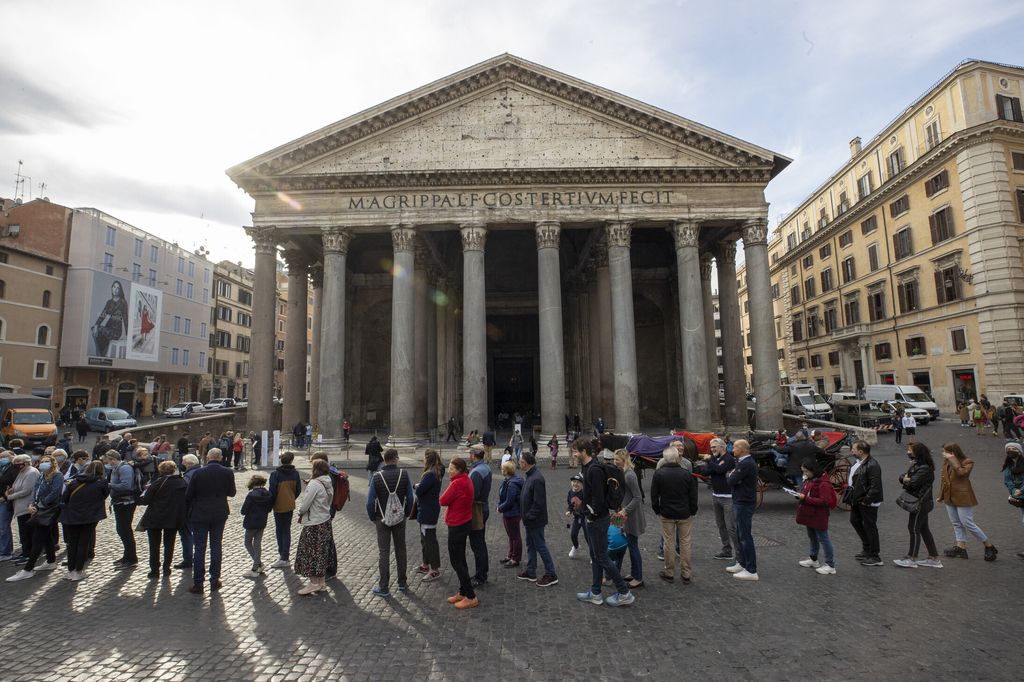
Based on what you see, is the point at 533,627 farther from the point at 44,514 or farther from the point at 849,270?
the point at 849,270

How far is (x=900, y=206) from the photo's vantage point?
30.9 m

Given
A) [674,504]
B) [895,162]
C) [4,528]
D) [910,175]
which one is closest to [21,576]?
[4,528]

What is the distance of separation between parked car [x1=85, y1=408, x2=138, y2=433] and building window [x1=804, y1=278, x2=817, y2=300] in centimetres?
4613

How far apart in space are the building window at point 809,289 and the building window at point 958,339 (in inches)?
537

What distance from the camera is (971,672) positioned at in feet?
12.5

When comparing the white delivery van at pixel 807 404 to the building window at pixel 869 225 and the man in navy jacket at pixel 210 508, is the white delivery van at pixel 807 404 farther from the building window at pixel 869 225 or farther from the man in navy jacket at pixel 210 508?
the man in navy jacket at pixel 210 508

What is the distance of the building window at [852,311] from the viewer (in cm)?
3522

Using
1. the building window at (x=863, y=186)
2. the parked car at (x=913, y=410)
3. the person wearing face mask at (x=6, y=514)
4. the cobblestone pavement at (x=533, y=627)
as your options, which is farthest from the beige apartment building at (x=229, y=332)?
the building window at (x=863, y=186)

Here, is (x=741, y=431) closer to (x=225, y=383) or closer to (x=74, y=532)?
(x=74, y=532)

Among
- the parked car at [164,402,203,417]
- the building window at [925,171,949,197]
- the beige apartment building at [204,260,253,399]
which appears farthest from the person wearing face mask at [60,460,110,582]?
the beige apartment building at [204,260,253,399]

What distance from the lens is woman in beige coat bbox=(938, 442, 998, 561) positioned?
246 inches

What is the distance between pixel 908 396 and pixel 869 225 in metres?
13.0

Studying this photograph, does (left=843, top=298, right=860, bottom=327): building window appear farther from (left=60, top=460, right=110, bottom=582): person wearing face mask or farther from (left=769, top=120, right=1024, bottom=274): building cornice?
(left=60, top=460, right=110, bottom=582): person wearing face mask

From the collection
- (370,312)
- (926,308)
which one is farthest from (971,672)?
(926,308)
